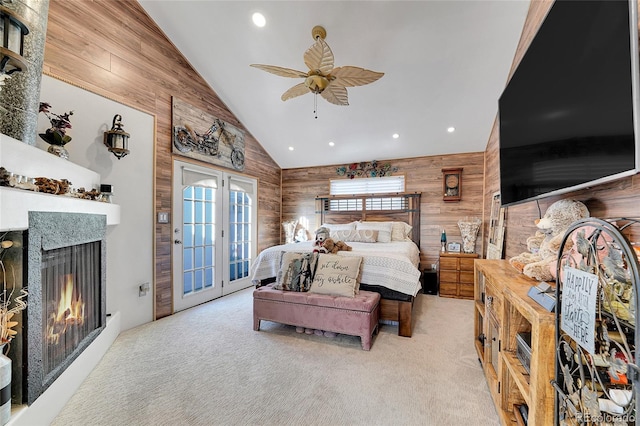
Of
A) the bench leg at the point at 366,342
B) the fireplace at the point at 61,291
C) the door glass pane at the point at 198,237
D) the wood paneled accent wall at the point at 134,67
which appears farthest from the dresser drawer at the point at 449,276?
the fireplace at the point at 61,291

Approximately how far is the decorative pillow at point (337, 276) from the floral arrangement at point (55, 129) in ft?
8.42

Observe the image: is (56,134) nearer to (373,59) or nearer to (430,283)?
(373,59)

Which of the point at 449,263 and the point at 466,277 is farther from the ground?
the point at 449,263

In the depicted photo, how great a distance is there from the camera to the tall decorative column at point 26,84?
1560 millimetres

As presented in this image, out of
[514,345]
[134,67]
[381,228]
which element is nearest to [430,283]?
[381,228]

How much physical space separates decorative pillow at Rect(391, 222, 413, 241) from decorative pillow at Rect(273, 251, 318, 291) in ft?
6.86

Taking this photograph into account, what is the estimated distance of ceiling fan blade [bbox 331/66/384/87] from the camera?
216 centimetres

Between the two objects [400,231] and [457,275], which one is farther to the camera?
[400,231]

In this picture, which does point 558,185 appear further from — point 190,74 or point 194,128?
point 190,74

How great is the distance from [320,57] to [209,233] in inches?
118

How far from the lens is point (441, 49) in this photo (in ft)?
9.39

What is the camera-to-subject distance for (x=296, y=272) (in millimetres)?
2871

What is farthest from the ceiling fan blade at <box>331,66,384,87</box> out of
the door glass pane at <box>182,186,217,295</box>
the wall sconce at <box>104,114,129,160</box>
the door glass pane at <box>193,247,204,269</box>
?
the door glass pane at <box>193,247,204,269</box>

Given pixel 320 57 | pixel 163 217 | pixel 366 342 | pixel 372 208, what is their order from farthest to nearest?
pixel 372 208, pixel 163 217, pixel 366 342, pixel 320 57
